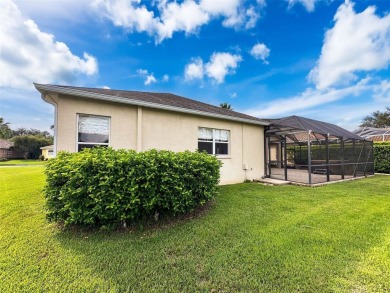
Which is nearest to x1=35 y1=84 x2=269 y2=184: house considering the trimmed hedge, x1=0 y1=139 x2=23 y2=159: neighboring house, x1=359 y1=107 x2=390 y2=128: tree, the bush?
the trimmed hedge

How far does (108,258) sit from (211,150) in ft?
21.5

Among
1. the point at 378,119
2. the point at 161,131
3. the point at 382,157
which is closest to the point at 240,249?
the point at 161,131

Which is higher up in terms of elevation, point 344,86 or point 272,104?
point 344,86

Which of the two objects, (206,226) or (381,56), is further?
(381,56)

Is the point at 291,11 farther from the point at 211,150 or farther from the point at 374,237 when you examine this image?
the point at 374,237

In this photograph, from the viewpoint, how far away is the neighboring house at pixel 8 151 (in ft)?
137

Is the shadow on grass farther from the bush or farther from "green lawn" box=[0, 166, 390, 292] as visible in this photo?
the bush

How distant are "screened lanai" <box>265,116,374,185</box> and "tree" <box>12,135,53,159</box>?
168 ft

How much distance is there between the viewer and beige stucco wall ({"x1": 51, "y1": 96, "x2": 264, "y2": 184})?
5781mm

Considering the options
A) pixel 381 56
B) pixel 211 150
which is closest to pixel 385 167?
pixel 381 56

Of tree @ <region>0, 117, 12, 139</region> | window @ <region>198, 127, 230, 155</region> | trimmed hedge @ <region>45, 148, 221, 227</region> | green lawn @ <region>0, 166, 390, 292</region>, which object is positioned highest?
tree @ <region>0, 117, 12, 139</region>

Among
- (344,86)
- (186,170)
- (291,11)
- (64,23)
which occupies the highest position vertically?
(291,11)

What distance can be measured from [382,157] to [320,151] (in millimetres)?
3957

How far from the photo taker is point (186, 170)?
4664mm
